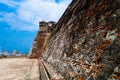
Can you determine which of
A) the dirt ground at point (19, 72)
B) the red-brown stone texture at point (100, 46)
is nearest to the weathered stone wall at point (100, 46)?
the red-brown stone texture at point (100, 46)

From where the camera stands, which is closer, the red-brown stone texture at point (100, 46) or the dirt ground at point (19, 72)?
the red-brown stone texture at point (100, 46)

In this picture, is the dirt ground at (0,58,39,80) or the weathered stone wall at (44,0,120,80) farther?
the dirt ground at (0,58,39,80)

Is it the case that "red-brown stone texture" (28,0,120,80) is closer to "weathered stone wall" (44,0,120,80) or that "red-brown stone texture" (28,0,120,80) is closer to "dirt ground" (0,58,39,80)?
"weathered stone wall" (44,0,120,80)

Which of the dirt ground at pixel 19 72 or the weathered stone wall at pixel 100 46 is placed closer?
the weathered stone wall at pixel 100 46

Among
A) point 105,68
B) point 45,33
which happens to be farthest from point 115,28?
point 45,33

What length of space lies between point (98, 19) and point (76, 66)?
0.78 meters

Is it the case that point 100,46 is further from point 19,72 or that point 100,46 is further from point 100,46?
point 19,72

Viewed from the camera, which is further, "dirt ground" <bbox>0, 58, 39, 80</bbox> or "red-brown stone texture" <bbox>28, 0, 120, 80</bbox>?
"dirt ground" <bbox>0, 58, 39, 80</bbox>

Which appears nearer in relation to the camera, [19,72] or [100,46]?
[100,46]

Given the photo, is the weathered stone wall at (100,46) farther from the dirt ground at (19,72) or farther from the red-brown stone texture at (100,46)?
the dirt ground at (19,72)

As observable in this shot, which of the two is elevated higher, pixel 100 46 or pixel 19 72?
pixel 100 46

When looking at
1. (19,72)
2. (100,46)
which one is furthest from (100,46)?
(19,72)

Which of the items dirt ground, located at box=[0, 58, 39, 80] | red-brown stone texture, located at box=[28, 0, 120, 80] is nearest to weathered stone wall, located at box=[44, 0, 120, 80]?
red-brown stone texture, located at box=[28, 0, 120, 80]

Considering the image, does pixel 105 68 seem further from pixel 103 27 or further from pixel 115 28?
pixel 103 27
